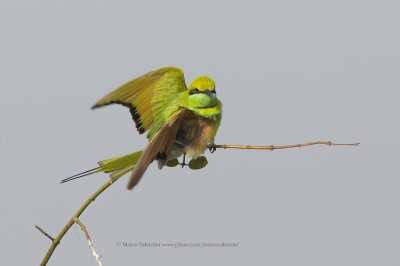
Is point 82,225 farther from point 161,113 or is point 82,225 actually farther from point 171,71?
point 171,71

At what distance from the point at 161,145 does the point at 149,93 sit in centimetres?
75

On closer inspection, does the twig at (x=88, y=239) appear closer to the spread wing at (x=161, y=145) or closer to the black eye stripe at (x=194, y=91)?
the spread wing at (x=161, y=145)

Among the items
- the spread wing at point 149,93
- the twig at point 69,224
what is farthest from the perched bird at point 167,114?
the twig at point 69,224

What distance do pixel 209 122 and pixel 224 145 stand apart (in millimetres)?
384

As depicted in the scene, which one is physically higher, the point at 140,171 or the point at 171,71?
the point at 171,71

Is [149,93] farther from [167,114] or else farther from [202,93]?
[202,93]

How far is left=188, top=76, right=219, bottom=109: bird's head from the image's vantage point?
9.54 feet

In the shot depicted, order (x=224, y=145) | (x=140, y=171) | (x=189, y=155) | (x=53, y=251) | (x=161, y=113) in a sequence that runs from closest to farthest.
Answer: (x=140, y=171) < (x=53, y=251) < (x=224, y=145) < (x=189, y=155) < (x=161, y=113)

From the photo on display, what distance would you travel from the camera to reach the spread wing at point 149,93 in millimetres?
3219

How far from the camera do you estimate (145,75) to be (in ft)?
10.9

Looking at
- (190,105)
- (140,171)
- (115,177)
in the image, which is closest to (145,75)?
(190,105)

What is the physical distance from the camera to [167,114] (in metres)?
3.03

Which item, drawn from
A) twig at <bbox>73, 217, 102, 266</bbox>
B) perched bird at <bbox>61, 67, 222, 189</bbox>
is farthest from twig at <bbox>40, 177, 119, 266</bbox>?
perched bird at <bbox>61, 67, 222, 189</bbox>

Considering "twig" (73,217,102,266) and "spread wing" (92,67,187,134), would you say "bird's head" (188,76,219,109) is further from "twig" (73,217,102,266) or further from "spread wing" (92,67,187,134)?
"twig" (73,217,102,266)
